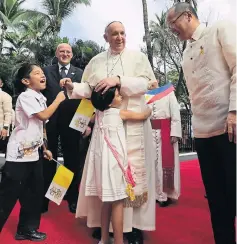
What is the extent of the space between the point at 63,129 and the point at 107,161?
1.27m

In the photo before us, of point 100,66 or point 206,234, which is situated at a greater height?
point 100,66

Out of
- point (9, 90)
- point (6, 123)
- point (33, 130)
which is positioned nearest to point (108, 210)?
point (33, 130)

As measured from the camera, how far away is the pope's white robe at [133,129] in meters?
2.17

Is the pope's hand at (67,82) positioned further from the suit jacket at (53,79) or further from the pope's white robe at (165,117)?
the pope's white robe at (165,117)

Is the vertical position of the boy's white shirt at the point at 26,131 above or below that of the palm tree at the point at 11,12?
below

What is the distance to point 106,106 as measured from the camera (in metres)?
2.03

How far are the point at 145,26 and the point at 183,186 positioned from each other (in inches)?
301

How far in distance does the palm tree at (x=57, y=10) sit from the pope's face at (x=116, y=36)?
62.0 ft

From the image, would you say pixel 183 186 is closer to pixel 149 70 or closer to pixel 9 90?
pixel 149 70

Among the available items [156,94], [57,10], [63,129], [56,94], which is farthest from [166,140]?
[57,10]

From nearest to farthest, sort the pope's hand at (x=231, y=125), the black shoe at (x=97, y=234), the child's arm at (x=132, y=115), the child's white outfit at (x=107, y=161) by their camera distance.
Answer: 1. the pope's hand at (x=231, y=125)
2. the child's white outfit at (x=107, y=161)
3. the child's arm at (x=132, y=115)
4. the black shoe at (x=97, y=234)

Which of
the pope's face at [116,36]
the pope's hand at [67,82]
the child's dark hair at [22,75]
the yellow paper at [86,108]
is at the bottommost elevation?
the yellow paper at [86,108]

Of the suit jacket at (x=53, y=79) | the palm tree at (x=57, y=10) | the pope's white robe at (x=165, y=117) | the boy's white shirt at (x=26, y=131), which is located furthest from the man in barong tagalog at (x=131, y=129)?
the palm tree at (x=57, y=10)

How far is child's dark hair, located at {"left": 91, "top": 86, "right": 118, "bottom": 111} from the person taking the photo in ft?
6.57
